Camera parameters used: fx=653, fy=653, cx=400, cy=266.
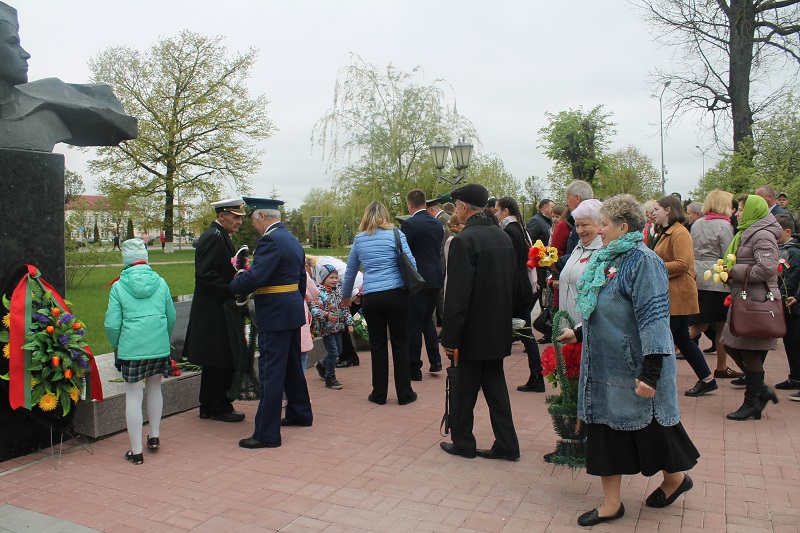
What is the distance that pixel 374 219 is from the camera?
6598mm

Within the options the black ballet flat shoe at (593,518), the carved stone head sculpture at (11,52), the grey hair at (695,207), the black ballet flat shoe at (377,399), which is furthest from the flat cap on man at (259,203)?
the grey hair at (695,207)

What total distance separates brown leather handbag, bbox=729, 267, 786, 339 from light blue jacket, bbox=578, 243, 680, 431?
2611mm

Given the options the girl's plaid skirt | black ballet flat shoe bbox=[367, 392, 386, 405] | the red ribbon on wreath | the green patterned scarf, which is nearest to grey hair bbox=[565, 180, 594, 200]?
the green patterned scarf

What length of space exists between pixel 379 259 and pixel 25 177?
3121 mm

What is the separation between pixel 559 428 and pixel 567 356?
49cm

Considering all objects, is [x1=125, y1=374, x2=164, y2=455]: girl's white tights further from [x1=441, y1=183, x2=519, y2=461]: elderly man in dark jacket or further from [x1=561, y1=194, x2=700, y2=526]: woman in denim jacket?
[x1=561, y1=194, x2=700, y2=526]: woman in denim jacket

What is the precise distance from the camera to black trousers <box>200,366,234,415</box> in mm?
6094

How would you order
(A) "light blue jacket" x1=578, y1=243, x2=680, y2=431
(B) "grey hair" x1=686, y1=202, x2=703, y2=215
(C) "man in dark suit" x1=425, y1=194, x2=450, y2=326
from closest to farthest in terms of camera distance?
(A) "light blue jacket" x1=578, y1=243, x2=680, y2=431, (C) "man in dark suit" x1=425, y1=194, x2=450, y2=326, (B) "grey hair" x1=686, y1=202, x2=703, y2=215

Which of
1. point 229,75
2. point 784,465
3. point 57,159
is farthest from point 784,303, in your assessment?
point 229,75

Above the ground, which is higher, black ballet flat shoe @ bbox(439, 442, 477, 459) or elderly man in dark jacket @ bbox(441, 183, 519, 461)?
elderly man in dark jacket @ bbox(441, 183, 519, 461)

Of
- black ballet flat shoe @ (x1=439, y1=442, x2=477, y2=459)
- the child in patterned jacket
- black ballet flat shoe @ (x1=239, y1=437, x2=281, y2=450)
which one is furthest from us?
the child in patterned jacket

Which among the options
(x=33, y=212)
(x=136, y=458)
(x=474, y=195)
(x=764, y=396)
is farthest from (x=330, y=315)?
(x=764, y=396)

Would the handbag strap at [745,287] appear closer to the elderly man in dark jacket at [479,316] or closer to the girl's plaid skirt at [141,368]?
the elderly man in dark jacket at [479,316]

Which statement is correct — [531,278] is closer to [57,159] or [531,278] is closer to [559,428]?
[559,428]
